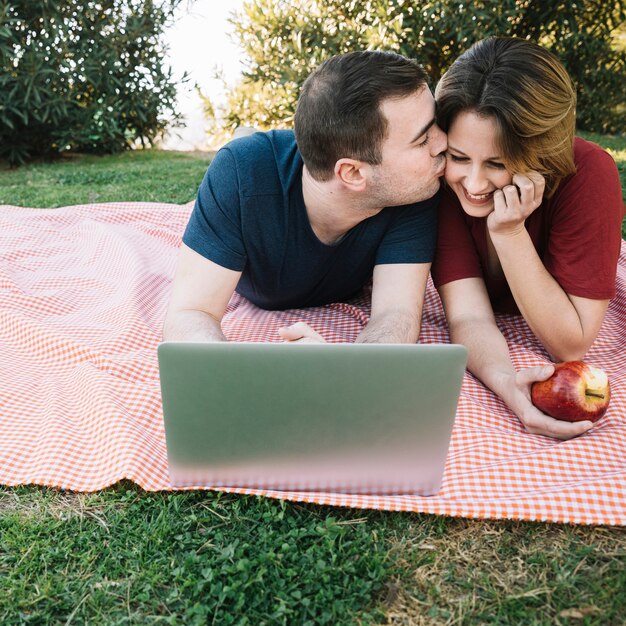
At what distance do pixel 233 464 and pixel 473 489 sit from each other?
63 centimetres

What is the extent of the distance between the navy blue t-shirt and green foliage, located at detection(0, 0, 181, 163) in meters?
4.55

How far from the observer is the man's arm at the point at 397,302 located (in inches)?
85.4

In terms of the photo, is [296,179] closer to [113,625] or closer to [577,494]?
[577,494]

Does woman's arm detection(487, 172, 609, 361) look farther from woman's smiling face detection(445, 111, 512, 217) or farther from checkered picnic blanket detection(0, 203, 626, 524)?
checkered picnic blanket detection(0, 203, 626, 524)

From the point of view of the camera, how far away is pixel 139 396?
2.07 metres

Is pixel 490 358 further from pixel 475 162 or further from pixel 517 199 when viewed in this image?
pixel 475 162

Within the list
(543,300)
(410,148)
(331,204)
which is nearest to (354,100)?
(410,148)

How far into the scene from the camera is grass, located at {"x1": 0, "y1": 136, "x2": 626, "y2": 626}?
1.36 m

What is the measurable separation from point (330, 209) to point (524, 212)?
0.65m

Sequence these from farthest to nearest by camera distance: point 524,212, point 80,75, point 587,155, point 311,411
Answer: point 80,75 < point 587,155 < point 524,212 < point 311,411

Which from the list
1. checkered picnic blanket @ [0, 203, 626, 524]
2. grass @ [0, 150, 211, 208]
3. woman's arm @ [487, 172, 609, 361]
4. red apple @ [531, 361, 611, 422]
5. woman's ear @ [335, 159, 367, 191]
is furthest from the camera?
grass @ [0, 150, 211, 208]

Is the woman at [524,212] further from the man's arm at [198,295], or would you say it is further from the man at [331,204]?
the man's arm at [198,295]

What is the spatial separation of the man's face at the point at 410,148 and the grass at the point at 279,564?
1.05 metres

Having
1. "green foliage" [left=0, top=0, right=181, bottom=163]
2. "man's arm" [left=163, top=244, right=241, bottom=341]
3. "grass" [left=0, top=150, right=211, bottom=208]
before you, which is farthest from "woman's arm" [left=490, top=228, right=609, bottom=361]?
"green foliage" [left=0, top=0, right=181, bottom=163]
